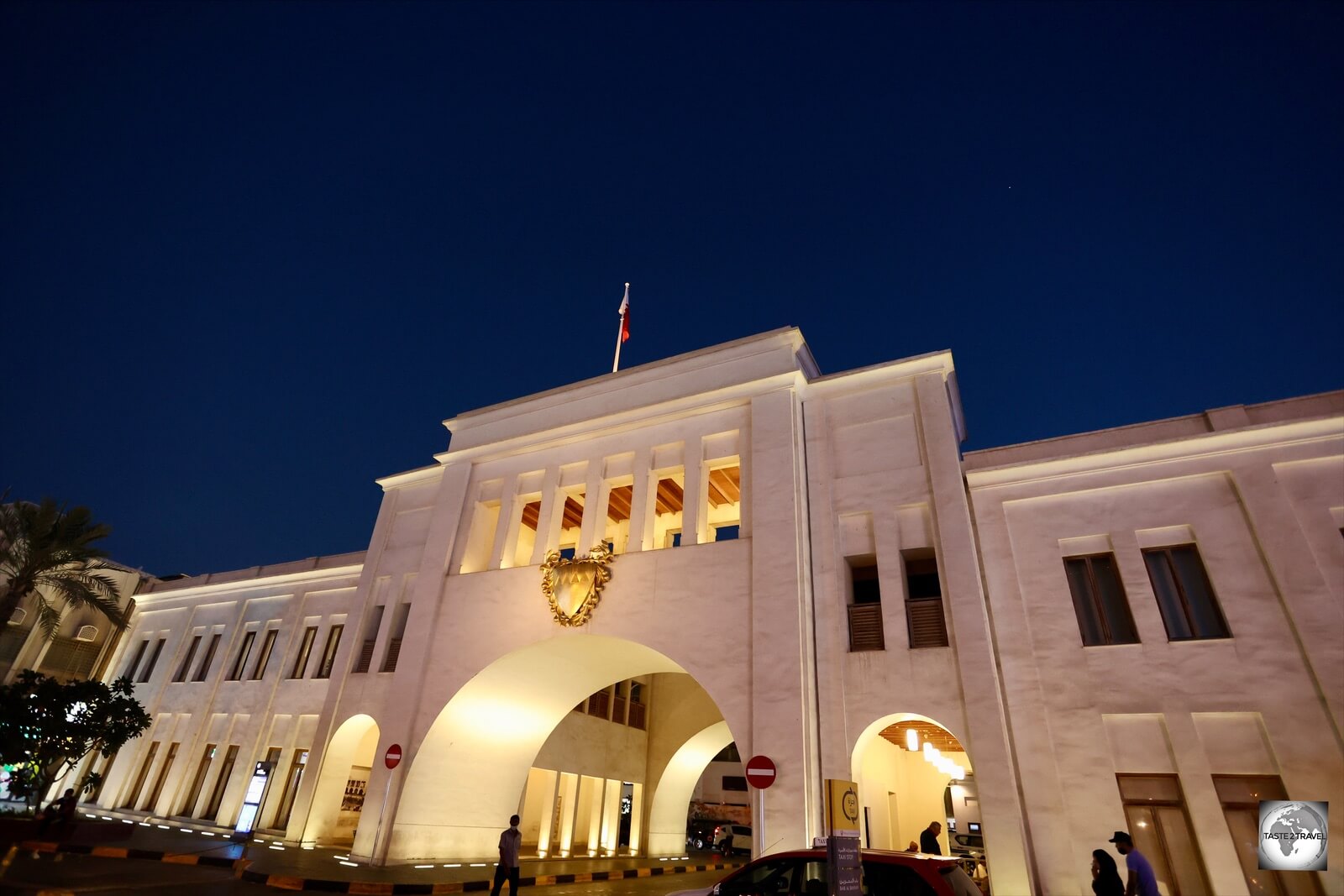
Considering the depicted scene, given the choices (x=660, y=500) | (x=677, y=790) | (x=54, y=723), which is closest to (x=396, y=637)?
(x=54, y=723)

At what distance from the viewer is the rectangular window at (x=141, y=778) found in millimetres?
24406

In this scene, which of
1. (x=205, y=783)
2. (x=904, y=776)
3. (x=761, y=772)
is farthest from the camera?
(x=205, y=783)

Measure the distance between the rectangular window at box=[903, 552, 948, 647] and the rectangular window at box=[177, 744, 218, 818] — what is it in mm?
24239

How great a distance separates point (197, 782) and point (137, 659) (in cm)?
941

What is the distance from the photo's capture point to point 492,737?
60.2 ft

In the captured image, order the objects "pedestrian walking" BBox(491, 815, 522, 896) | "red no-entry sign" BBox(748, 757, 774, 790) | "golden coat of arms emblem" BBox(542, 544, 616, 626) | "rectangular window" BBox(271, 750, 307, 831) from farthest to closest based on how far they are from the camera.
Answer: "rectangular window" BBox(271, 750, 307, 831), "golden coat of arms emblem" BBox(542, 544, 616, 626), "red no-entry sign" BBox(748, 757, 774, 790), "pedestrian walking" BBox(491, 815, 522, 896)

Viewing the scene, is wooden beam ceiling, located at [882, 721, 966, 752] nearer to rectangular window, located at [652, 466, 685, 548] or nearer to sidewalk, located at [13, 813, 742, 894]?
rectangular window, located at [652, 466, 685, 548]

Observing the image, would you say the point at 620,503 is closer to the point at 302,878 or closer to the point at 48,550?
Result: the point at 302,878

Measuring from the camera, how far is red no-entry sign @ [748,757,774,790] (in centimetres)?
1162

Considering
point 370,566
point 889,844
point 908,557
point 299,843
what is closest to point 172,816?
point 299,843

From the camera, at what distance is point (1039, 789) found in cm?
1085

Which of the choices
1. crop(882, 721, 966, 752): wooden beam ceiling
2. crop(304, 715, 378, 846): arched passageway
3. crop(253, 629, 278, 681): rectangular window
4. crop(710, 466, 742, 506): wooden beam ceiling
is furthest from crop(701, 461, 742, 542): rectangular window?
crop(253, 629, 278, 681): rectangular window

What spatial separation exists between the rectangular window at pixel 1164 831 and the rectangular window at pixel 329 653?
839 inches

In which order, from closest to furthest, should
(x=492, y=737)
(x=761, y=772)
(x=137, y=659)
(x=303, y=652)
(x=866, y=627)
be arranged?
1. (x=761, y=772)
2. (x=866, y=627)
3. (x=492, y=737)
4. (x=303, y=652)
5. (x=137, y=659)
